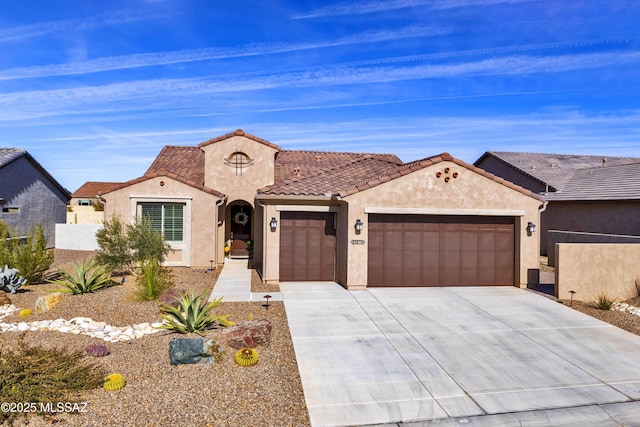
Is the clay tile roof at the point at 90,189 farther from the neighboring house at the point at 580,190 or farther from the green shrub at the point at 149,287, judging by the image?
the neighboring house at the point at 580,190

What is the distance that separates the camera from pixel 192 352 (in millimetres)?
7570

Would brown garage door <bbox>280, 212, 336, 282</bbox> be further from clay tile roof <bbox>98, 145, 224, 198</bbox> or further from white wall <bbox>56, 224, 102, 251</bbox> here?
white wall <bbox>56, 224, 102, 251</bbox>

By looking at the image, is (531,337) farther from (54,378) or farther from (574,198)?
(574,198)

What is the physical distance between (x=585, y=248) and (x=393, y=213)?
609 cm

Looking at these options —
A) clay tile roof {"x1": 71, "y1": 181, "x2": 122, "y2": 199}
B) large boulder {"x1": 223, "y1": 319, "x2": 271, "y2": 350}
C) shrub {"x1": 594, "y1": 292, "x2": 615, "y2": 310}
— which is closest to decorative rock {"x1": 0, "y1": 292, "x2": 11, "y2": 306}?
large boulder {"x1": 223, "y1": 319, "x2": 271, "y2": 350}

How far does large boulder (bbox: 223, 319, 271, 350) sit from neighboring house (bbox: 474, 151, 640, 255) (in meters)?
20.8

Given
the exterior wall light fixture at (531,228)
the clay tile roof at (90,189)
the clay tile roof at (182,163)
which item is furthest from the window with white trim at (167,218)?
the clay tile roof at (90,189)

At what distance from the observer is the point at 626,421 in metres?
6.17

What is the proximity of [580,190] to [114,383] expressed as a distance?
88.3 feet

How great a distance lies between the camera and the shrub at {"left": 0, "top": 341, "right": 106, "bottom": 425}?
5.99m

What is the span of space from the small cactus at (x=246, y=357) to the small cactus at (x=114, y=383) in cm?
189

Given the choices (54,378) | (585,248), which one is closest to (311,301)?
(54,378)

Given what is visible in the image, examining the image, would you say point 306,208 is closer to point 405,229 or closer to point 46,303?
point 405,229

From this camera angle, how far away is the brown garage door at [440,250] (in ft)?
48.3
